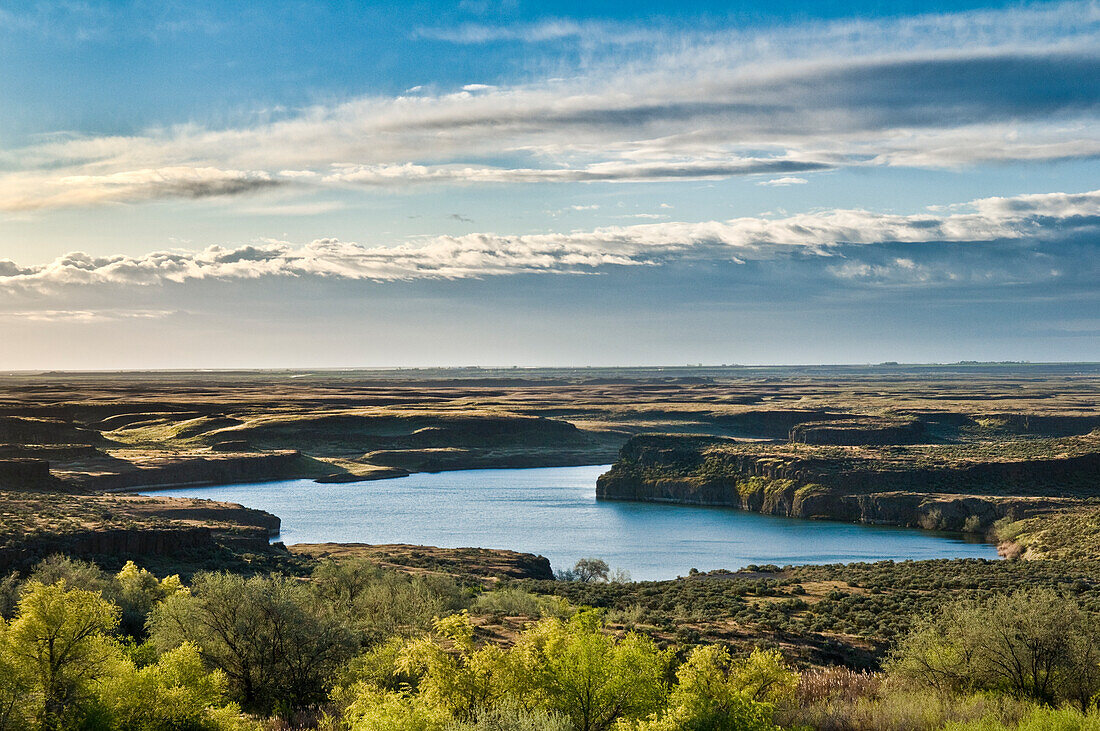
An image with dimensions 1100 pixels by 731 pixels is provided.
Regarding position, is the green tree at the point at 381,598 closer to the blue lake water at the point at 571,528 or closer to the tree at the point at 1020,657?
the tree at the point at 1020,657

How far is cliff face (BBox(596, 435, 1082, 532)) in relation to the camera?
278 feet

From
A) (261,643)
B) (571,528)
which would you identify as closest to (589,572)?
(571,528)

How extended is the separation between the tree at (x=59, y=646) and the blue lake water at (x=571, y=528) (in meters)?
46.8

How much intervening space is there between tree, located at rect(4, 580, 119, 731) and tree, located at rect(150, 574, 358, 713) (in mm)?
3841

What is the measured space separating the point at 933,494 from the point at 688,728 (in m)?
82.6

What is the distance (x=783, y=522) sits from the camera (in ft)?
299

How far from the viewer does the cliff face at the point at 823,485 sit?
8469 centimetres

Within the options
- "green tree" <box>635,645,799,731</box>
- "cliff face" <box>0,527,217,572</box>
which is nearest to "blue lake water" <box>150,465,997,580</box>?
"cliff face" <box>0,527,217,572</box>

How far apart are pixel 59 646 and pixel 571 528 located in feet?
225

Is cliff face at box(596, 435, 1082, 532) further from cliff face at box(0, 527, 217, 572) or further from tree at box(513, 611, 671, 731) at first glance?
tree at box(513, 611, 671, 731)

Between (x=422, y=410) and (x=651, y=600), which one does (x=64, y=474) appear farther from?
(x=422, y=410)

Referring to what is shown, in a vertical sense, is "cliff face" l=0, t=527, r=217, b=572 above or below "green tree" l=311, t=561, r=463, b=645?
below

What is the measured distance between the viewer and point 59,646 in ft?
59.8

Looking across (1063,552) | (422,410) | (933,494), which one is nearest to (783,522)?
(933,494)
